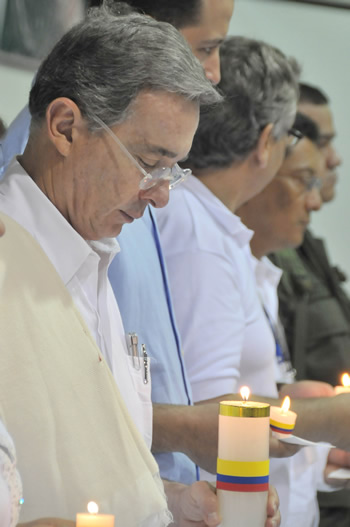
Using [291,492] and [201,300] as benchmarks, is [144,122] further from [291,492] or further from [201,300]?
[291,492]

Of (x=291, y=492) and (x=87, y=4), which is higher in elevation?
(x=87, y=4)

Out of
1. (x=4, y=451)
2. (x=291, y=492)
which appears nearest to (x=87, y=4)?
(x=291, y=492)

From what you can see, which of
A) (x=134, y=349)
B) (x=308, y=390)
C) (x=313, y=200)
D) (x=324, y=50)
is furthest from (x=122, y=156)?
(x=324, y=50)

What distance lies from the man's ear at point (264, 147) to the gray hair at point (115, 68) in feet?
2.49

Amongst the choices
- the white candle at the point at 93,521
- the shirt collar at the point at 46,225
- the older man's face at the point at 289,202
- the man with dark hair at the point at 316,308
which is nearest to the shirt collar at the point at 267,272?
the older man's face at the point at 289,202

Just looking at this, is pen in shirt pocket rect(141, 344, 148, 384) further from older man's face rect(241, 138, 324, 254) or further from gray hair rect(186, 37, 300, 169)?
older man's face rect(241, 138, 324, 254)

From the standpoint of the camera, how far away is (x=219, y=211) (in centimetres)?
223

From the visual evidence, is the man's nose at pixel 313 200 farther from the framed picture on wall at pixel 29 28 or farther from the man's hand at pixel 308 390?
the framed picture on wall at pixel 29 28

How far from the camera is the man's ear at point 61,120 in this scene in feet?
5.11

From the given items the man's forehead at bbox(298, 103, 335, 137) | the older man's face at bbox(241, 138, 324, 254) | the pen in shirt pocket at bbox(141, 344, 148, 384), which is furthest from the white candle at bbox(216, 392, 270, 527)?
the man's forehead at bbox(298, 103, 335, 137)

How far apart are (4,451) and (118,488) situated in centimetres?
49

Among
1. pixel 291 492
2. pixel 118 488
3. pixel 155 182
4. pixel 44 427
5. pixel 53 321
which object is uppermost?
pixel 155 182

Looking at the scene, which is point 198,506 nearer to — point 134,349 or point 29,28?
point 134,349

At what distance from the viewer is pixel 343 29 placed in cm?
445
